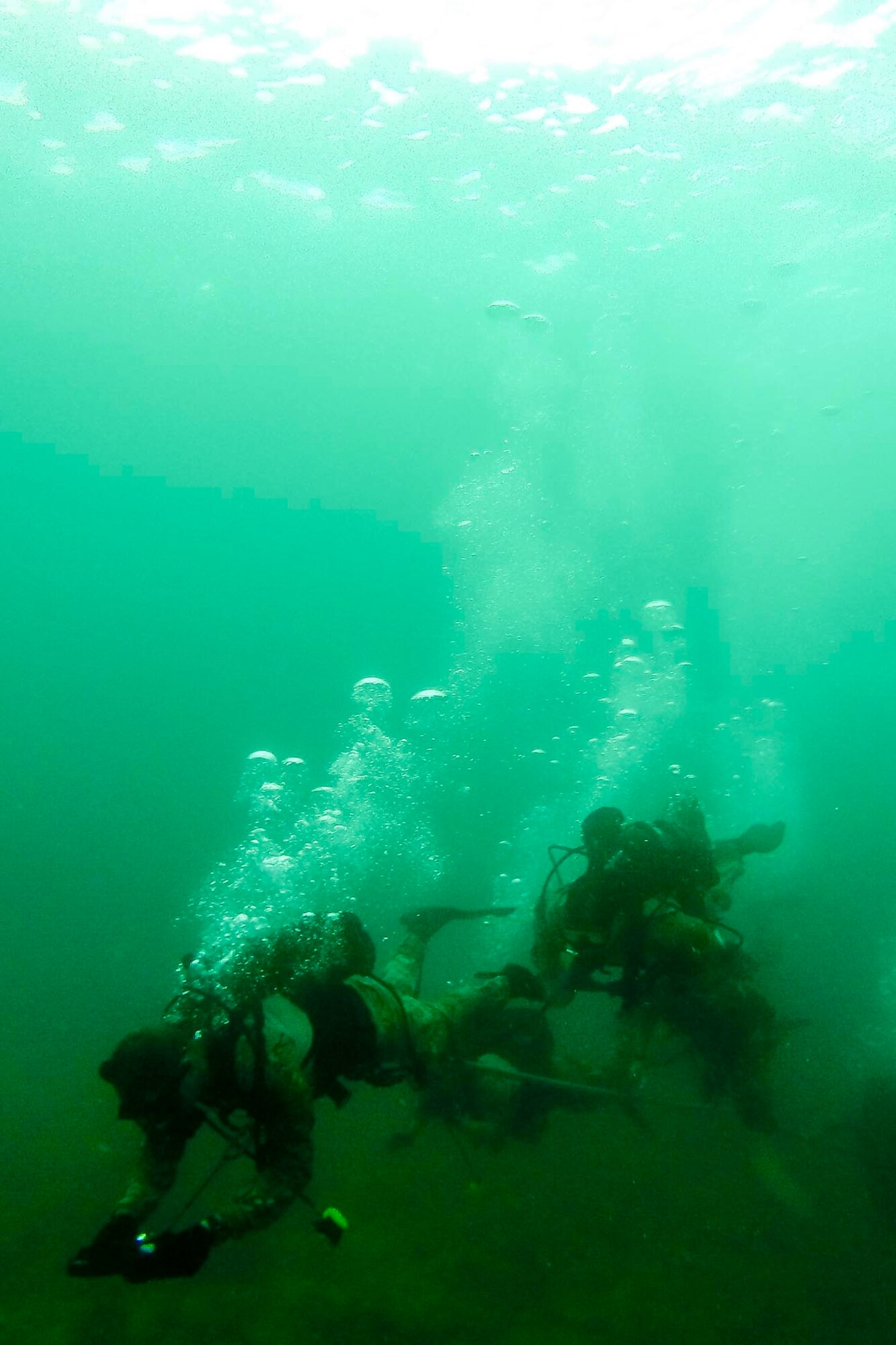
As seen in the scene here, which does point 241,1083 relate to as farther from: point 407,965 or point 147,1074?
point 407,965

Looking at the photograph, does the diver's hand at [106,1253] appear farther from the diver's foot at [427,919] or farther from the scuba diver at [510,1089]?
the diver's foot at [427,919]

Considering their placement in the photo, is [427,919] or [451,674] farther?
[451,674]

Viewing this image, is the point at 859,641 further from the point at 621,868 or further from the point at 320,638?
the point at 621,868

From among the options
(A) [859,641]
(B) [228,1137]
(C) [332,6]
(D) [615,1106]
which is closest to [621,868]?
(D) [615,1106]

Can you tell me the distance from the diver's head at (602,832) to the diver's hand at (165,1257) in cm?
380

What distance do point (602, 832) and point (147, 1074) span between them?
12.7 ft

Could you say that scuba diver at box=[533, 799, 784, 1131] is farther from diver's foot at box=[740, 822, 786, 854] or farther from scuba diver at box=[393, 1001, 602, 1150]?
diver's foot at box=[740, 822, 786, 854]

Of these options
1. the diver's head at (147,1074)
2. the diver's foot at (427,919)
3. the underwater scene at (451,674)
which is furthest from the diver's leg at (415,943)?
the diver's head at (147,1074)

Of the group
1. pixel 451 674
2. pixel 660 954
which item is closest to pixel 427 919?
pixel 660 954

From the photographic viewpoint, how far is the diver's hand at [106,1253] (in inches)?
120

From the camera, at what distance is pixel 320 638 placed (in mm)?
41062

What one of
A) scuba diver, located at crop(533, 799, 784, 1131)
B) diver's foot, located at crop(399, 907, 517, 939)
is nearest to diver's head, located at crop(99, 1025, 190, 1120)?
scuba diver, located at crop(533, 799, 784, 1131)

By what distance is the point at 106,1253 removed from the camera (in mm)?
3109

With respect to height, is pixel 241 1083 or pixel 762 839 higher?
pixel 762 839
